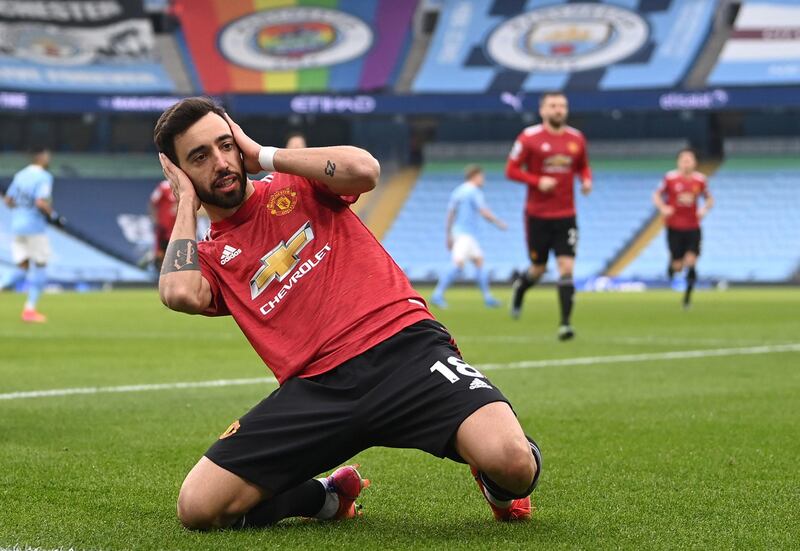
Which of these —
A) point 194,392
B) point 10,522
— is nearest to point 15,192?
point 194,392

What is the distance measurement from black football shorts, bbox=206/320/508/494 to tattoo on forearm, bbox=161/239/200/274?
1.75 feet

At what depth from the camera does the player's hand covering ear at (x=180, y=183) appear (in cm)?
405

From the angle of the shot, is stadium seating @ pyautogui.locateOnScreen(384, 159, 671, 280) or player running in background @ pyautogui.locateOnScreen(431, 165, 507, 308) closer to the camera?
player running in background @ pyautogui.locateOnScreen(431, 165, 507, 308)

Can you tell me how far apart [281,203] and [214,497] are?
100 centimetres

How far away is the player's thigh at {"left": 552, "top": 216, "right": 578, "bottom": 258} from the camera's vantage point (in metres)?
12.8

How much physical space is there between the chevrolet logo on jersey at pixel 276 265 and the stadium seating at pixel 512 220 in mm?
34150

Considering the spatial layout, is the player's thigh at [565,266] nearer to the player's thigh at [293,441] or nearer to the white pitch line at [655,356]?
the white pitch line at [655,356]

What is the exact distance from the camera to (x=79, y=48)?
44.4m

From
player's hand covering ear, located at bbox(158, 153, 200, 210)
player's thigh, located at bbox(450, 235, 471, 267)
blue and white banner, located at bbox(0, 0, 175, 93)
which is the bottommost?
blue and white banner, located at bbox(0, 0, 175, 93)

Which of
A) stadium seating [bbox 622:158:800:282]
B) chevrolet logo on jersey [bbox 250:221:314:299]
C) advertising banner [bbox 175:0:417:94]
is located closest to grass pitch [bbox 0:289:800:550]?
chevrolet logo on jersey [bbox 250:221:314:299]

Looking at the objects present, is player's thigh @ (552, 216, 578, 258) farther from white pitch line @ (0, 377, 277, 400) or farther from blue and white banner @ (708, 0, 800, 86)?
blue and white banner @ (708, 0, 800, 86)

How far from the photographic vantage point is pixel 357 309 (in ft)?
13.2

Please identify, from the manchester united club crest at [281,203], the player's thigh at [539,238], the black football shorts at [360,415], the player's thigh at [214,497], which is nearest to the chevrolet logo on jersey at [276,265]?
the manchester united club crest at [281,203]

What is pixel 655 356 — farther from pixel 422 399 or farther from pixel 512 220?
pixel 512 220
